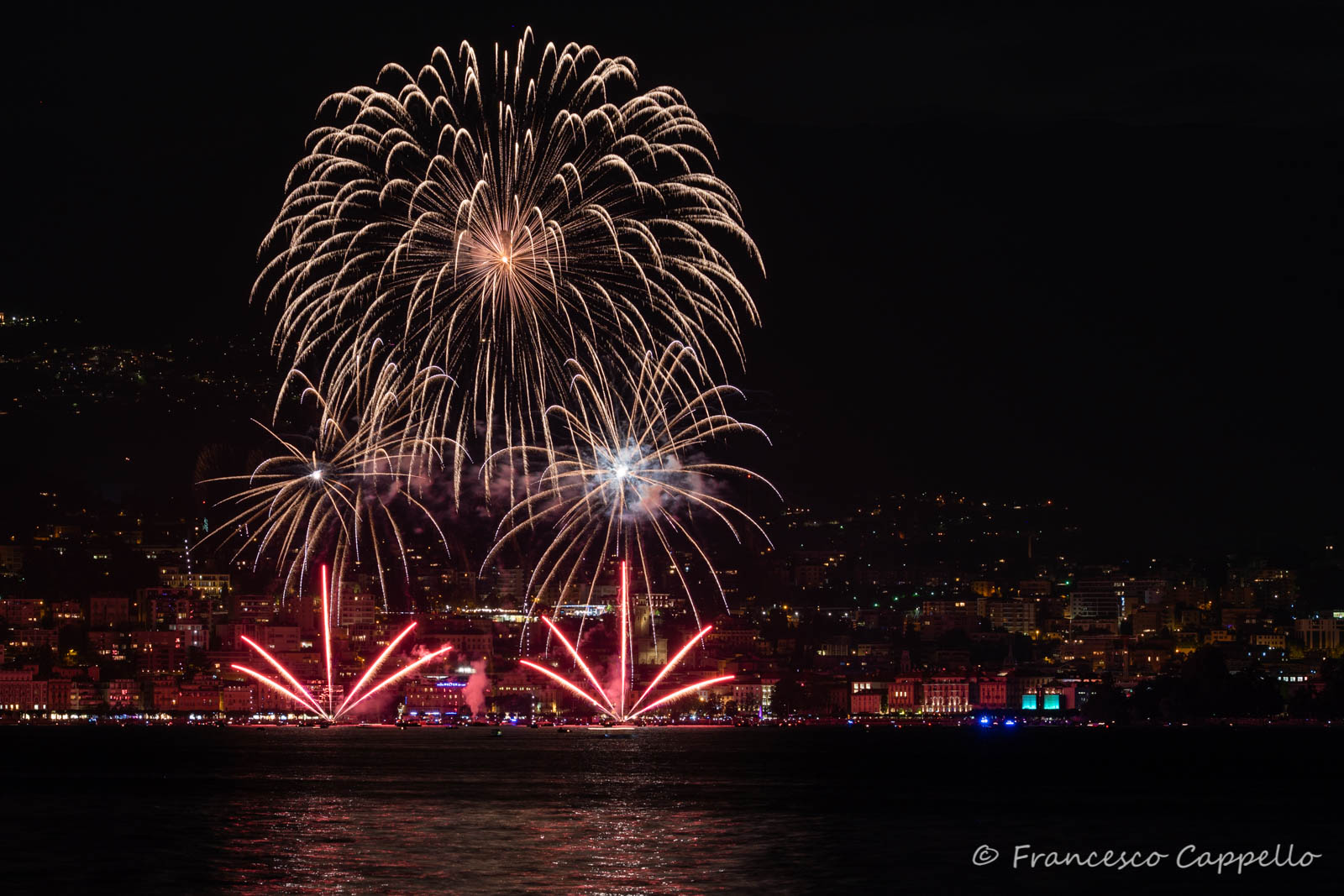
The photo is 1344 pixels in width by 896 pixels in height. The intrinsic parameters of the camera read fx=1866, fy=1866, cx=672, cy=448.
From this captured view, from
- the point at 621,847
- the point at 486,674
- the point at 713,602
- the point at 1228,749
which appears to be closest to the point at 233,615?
→ the point at 486,674

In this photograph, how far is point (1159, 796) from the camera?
81.8 metres

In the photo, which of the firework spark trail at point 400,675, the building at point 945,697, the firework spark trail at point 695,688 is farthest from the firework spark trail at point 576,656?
the building at point 945,697

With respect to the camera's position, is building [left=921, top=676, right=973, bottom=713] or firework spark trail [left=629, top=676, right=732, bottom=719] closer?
firework spark trail [left=629, top=676, right=732, bottom=719]

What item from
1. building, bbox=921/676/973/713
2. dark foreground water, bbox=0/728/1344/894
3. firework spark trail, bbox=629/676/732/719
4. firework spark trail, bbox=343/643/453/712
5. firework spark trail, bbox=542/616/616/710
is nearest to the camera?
dark foreground water, bbox=0/728/1344/894

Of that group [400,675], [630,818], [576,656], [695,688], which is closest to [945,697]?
[695,688]

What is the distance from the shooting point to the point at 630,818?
65375 millimetres

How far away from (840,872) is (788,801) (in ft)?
73.9

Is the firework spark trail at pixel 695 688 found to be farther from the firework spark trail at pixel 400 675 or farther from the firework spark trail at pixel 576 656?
the firework spark trail at pixel 400 675

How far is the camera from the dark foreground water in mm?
50062

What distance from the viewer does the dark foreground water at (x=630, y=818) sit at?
164 feet

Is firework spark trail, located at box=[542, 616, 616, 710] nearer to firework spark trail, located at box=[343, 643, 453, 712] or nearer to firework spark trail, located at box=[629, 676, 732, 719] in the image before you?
firework spark trail, located at box=[629, 676, 732, 719]

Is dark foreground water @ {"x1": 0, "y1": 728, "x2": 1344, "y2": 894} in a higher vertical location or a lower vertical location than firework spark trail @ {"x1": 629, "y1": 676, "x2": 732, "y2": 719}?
lower

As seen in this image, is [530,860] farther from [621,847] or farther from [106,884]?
[106,884]

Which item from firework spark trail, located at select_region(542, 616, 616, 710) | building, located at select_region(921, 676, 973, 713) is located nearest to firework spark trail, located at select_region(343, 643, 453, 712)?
firework spark trail, located at select_region(542, 616, 616, 710)
